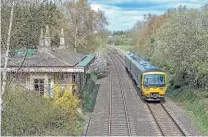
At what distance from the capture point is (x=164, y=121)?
2088 cm

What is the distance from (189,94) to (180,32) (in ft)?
15.0

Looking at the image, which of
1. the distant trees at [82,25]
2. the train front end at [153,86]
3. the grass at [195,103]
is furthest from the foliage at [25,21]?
the distant trees at [82,25]

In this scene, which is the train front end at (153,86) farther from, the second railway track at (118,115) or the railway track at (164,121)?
the second railway track at (118,115)

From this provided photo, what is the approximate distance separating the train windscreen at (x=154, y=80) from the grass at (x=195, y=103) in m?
2.04

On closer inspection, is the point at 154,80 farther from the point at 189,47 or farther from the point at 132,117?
the point at 132,117

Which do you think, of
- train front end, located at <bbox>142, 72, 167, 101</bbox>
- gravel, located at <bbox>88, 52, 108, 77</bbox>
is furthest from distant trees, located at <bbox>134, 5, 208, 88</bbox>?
gravel, located at <bbox>88, 52, 108, 77</bbox>

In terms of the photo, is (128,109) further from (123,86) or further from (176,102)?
(123,86)

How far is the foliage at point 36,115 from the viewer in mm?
13125

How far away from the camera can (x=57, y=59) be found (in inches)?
869

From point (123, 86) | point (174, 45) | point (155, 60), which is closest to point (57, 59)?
point (174, 45)

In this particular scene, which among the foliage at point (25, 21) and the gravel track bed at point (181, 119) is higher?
the foliage at point (25, 21)

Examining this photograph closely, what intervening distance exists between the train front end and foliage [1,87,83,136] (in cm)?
760

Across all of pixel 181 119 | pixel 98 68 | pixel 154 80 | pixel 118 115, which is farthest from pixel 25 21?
pixel 98 68

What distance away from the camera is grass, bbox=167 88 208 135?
2048cm
